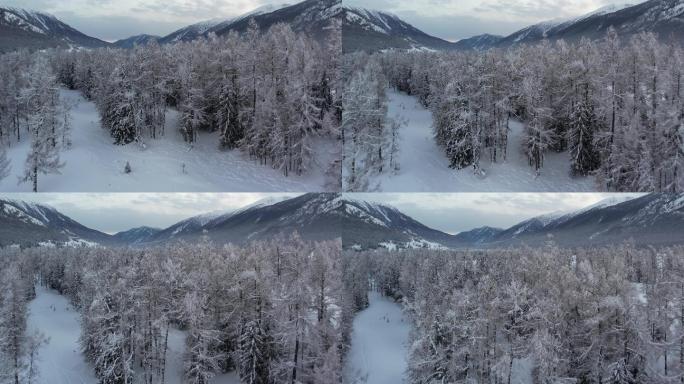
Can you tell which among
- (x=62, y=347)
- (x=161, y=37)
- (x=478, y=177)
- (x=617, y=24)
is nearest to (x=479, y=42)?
(x=617, y=24)

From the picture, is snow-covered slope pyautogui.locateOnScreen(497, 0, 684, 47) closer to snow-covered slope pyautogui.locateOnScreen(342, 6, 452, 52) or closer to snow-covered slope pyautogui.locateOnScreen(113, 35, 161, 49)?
snow-covered slope pyautogui.locateOnScreen(342, 6, 452, 52)

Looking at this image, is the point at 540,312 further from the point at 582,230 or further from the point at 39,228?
the point at 39,228

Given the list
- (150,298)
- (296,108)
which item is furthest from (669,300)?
(150,298)

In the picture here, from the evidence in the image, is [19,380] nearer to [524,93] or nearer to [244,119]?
[244,119]

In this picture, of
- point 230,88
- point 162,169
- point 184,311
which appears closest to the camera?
point 162,169

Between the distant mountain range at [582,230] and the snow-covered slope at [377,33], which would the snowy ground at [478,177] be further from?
the snow-covered slope at [377,33]

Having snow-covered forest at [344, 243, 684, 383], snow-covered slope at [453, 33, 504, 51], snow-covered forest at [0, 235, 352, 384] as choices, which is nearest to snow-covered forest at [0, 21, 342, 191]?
snow-covered slope at [453, 33, 504, 51]

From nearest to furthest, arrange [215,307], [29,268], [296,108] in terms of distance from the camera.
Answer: [296,108]
[29,268]
[215,307]
